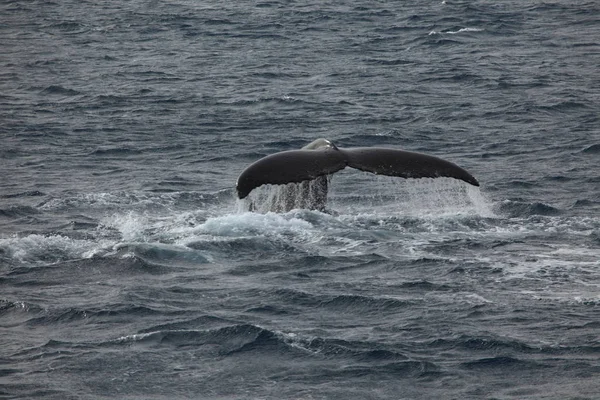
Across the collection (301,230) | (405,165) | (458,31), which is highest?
(405,165)

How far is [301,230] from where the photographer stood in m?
20.4

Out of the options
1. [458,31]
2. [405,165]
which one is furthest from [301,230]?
[458,31]

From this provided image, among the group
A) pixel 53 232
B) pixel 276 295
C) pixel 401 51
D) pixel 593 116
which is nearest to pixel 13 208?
pixel 53 232

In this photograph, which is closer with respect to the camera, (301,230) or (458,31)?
(301,230)

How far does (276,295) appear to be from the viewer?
18016mm

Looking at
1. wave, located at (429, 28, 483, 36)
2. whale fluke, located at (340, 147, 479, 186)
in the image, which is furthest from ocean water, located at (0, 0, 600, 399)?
wave, located at (429, 28, 483, 36)

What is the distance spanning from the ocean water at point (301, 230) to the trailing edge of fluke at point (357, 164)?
0.53 meters

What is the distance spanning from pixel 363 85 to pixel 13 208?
49.2 feet

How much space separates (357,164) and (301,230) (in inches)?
89.4

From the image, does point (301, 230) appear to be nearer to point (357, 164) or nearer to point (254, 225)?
point (254, 225)

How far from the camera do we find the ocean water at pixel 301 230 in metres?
15.5

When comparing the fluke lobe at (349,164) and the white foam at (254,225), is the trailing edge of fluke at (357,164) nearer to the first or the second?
the fluke lobe at (349,164)

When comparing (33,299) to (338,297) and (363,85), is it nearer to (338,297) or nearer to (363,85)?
(338,297)

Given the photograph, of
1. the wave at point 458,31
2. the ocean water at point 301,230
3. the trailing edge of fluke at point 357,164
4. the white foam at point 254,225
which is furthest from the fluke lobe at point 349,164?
the wave at point 458,31
